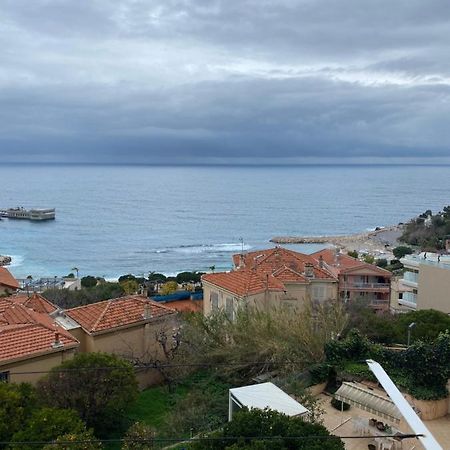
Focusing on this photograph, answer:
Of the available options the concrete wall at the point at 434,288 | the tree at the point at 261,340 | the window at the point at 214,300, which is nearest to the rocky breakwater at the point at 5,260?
the window at the point at 214,300

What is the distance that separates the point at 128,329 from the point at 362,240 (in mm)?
72231

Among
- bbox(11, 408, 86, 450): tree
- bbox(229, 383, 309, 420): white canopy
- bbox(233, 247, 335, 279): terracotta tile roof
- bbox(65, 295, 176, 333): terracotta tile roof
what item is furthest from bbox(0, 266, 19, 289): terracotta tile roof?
bbox(229, 383, 309, 420): white canopy

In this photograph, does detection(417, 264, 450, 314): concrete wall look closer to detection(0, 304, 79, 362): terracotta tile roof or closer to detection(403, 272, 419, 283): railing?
detection(403, 272, 419, 283): railing

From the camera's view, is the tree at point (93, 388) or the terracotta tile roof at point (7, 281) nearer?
the tree at point (93, 388)

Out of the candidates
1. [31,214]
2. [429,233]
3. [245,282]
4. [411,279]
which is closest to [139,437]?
[245,282]

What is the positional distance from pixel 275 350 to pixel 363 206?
131 metres

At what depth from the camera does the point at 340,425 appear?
11.7 m

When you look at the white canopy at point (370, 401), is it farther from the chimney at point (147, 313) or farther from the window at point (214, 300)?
the window at point (214, 300)

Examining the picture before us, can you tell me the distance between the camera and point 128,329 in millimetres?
17688

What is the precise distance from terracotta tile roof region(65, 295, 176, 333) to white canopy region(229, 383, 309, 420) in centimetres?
706

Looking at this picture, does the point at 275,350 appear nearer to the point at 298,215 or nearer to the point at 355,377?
the point at 355,377

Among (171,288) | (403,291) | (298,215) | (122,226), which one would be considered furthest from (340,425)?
(298,215)

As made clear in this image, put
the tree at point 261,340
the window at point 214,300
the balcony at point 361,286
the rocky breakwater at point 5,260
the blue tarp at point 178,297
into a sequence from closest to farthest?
the tree at point 261,340, the window at point 214,300, the blue tarp at point 178,297, the balcony at point 361,286, the rocky breakwater at point 5,260

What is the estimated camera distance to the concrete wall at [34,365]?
554 inches
